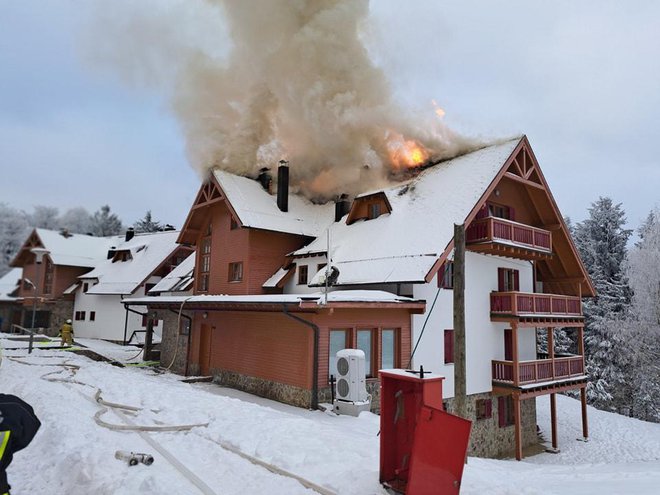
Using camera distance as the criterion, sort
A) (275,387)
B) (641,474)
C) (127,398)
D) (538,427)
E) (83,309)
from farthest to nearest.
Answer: (83,309)
(538,427)
(275,387)
(127,398)
(641,474)

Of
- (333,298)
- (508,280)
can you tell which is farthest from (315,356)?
(508,280)

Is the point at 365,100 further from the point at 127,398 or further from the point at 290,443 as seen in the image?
the point at 290,443

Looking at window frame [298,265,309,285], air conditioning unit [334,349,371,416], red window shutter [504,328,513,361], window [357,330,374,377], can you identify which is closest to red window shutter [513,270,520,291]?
red window shutter [504,328,513,361]

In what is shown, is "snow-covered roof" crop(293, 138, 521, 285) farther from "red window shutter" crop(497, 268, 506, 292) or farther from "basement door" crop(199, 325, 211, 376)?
"basement door" crop(199, 325, 211, 376)

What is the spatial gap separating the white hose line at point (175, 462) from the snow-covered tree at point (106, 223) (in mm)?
69920

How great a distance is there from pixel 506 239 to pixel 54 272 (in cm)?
3806

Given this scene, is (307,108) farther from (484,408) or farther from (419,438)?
(419,438)

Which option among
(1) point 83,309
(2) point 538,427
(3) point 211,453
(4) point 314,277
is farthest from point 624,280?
(1) point 83,309

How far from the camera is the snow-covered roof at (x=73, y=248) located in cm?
4138

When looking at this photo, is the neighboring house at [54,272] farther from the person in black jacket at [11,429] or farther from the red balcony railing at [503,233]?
the person in black jacket at [11,429]

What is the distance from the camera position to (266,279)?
2117 cm

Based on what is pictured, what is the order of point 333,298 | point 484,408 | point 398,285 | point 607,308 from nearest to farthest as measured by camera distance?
point 333,298
point 398,285
point 484,408
point 607,308

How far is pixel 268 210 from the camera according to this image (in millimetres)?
22203

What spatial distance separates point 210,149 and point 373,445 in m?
21.1
